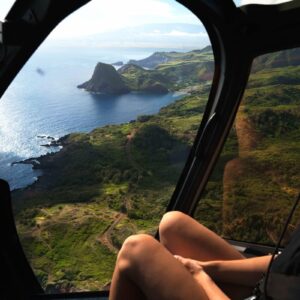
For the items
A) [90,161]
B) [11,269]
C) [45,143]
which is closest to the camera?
[11,269]

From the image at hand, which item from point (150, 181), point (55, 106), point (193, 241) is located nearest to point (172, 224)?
point (193, 241)

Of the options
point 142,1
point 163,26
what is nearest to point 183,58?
point 163,26

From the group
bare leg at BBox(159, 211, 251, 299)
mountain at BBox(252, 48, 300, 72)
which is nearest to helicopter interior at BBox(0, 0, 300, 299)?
mountain at BBox(252, 48, 300, 72)

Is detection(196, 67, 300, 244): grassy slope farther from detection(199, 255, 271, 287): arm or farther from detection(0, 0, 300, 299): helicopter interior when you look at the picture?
detection(199, 255, 271, 287): arm

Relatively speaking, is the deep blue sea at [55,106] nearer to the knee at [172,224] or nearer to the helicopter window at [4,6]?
the helicopter window at [4,6]

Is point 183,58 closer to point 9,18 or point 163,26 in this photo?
point 163,26

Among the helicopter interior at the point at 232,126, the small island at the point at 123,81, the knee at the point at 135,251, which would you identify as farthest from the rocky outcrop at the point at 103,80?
the knee at the point at 135,251
